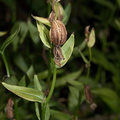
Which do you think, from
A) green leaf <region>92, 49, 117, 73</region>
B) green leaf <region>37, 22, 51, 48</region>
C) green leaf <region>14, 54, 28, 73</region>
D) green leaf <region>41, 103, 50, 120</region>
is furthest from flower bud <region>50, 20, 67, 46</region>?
green leaf <region>92, 49, 117, 73</region>

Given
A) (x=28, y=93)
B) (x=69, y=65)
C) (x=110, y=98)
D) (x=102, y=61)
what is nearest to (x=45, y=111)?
(x=28, y=93)

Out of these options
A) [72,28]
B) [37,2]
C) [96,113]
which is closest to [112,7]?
[72,28]

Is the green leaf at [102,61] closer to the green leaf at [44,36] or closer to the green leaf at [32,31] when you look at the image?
the green leaf at [32,31]

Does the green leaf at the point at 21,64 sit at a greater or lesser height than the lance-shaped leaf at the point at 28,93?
lesser

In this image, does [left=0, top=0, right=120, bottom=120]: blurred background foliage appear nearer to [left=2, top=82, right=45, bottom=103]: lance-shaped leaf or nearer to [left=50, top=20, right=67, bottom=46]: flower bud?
[left=2, top=82, right=45, bottom=103]: lance-shaped leaf

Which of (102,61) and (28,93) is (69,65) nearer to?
(102,61)

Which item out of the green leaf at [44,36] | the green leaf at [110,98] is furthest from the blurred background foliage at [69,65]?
the green leaf at [44,36]

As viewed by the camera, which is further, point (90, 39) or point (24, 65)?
point (24, 65)

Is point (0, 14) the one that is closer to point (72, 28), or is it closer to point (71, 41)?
point (72, 28)
